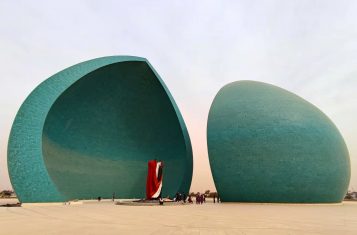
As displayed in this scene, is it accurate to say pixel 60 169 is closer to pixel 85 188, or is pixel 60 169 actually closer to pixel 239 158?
pixel 85 188

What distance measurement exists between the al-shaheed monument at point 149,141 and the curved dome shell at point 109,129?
80mm

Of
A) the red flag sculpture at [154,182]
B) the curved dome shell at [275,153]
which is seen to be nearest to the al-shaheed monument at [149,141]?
the curved dome shell at [275,153]

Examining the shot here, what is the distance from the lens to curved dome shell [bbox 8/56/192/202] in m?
21.7

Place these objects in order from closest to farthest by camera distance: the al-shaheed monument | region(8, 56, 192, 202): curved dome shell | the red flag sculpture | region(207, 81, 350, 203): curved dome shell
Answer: the al-shaheed monument < the red flag sculpture < region(207, 81, 350, 203): curved dome shell < region(8, 56, 192, 202): curved dome shell

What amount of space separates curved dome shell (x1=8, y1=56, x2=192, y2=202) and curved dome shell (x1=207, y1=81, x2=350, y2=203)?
4558 mm

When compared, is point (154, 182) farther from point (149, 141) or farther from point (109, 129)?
point (109, 129)

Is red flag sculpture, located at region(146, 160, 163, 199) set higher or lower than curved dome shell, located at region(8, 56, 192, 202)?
lower

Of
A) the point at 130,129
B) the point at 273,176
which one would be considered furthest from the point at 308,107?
the point at 130,129

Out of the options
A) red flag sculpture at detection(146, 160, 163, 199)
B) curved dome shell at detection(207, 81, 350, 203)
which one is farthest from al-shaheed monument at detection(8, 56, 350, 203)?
red flag sculpture at detection(146, 160, 163, 199)

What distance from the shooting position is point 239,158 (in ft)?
70.4

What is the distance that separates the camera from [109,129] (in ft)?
86.1

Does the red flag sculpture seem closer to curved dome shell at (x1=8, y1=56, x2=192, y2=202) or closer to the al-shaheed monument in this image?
the al-shaheed monument

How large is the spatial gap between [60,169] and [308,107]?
1808 cm

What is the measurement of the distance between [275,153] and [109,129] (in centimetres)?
1297
